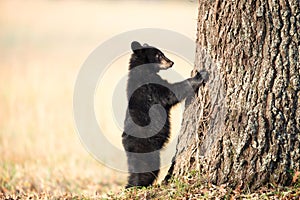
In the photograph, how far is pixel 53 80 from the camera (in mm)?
15148

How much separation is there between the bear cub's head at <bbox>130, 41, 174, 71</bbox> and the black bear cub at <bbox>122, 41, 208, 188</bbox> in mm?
13

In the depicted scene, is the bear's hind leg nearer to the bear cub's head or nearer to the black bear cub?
the black bear cub

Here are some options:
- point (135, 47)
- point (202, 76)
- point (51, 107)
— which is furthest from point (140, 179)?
point (51, 107)

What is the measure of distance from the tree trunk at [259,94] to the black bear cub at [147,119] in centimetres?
95

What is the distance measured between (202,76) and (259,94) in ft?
2.41

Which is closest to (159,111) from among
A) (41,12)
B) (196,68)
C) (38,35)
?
(196,68)

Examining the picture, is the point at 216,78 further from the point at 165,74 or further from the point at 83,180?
the point at 165,74

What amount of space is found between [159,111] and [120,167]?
2057 millimetres

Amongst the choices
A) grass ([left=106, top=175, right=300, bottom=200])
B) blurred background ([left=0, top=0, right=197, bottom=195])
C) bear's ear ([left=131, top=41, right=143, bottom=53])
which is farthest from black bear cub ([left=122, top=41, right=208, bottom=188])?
blurred background ([left=0, top=0, right=197, bottom=195])

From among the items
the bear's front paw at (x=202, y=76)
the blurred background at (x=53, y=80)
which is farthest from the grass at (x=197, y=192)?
the blurred background at (x=53, y=80)

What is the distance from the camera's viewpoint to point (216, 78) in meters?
5.71

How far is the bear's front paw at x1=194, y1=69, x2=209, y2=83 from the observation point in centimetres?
584

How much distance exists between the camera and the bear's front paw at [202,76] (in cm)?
584

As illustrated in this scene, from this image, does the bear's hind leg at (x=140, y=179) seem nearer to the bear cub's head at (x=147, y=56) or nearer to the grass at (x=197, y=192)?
the grass at (x=197, y=192)
